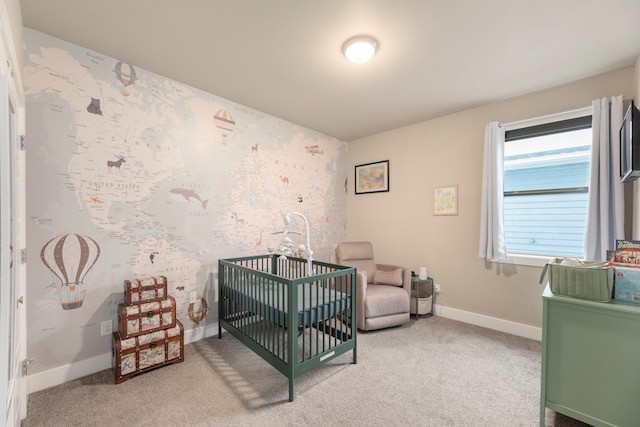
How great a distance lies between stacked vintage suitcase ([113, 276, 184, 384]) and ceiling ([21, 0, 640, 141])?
1893 mm

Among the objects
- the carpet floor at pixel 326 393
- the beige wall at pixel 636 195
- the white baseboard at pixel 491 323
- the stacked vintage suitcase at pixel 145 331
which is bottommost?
the carpet floor at pixel 326 393

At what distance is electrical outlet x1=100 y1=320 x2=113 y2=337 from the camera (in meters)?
2.15

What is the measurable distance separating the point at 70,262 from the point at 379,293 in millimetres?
2759

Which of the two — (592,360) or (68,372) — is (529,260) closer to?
(592,360)

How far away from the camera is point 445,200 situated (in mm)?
3348

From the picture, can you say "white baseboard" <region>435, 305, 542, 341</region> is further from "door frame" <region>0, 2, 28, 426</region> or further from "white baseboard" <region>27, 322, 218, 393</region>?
"door frame" <region>0, 2, 28, 426</region>

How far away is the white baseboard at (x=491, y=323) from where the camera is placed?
2718 mm

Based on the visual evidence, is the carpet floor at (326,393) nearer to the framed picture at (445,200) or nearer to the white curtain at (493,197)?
the white curtain at (493,197)

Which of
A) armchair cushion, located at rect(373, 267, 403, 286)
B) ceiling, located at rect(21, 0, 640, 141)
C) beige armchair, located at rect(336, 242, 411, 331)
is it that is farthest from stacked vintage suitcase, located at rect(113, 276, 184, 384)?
armchair cushion, located at rect(373, 267, 403, 286)

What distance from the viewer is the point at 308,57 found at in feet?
7.07

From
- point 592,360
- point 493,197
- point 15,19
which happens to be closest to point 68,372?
point 15,19

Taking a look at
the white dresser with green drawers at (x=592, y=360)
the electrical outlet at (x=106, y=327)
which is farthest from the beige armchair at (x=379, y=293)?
the electrical outlet at (x=106, y=327)

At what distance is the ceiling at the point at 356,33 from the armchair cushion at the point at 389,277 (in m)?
2.03

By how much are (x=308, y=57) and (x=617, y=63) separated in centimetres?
258
